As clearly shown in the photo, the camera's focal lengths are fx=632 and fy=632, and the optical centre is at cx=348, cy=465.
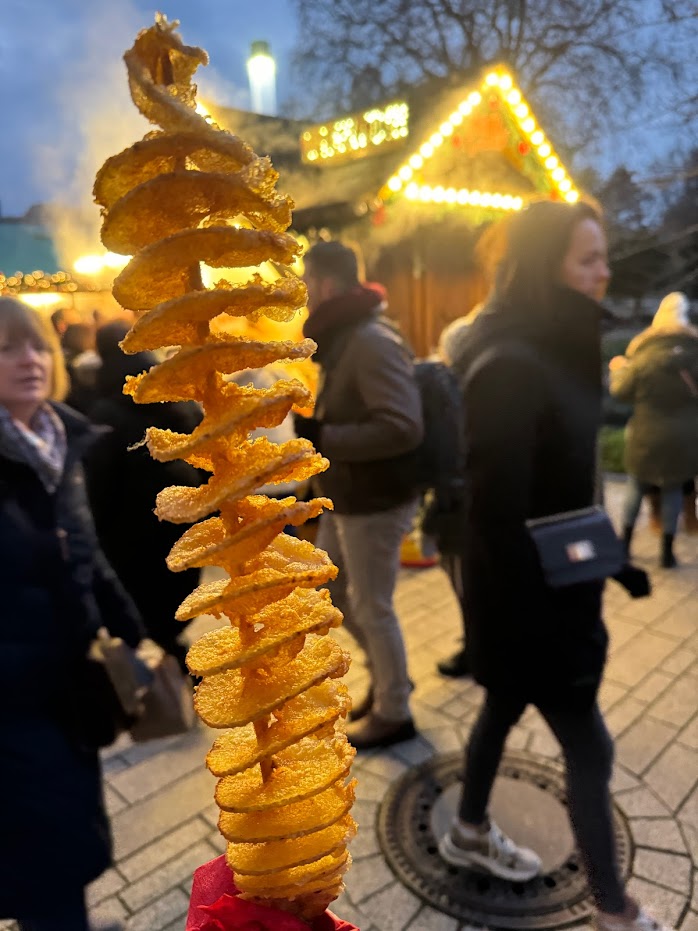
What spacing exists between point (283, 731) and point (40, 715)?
4.91 feet

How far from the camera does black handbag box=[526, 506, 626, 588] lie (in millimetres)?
2016

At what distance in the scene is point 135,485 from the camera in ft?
11.3

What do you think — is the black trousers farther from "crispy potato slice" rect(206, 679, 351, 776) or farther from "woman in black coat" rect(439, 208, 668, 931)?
"crispy potato slice" rect(206, 679, 351, 776)

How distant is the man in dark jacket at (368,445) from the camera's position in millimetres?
3127

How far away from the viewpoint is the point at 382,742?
349 cm

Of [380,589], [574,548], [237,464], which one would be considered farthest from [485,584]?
[237,464]

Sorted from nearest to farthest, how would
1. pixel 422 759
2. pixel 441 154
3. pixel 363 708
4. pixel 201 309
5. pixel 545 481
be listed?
pixel 201 309 → pixel 545 481 → pixel 422 759 → pixel 363 708 → pixel 441 154

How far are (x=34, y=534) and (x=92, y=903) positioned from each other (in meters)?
1.74

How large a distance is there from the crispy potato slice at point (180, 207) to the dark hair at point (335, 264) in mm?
2602

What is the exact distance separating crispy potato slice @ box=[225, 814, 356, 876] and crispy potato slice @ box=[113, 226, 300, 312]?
2.41ft

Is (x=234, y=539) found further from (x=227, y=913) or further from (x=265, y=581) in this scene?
(x=227, y=913)

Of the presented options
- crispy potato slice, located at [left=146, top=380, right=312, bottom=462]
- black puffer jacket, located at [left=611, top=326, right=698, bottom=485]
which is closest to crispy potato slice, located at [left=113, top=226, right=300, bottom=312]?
crispy potato slice, located at [left=146, top=380, right=312, bottom=462]

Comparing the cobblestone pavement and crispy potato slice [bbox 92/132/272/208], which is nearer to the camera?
crispy potato slice [bbox 92/132/272/208]

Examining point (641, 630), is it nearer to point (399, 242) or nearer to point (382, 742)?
point (382, 742)
